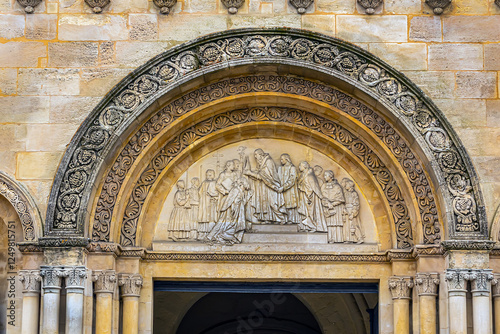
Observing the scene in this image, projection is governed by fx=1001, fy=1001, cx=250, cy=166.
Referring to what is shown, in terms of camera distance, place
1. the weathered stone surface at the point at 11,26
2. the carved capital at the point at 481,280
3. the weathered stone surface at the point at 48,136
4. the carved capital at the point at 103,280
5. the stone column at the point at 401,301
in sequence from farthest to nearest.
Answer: the weathered stone surface at the point at 11,26, the stone column at the point at 401,301, the weathered stone surface at the point at 48,136, the carved capital at the point at 103,280, the carved capital at the point at 481,280

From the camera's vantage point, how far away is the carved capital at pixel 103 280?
→ 45.7 ft

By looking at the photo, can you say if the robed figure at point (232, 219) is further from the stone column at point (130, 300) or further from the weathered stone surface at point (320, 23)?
the weathered stone surface at point (320, 23)

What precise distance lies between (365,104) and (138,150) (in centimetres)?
336

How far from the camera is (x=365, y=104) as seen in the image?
14.5m

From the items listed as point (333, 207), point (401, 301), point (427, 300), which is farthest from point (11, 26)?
point (427, 300)

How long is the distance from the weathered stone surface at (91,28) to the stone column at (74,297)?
11.0 feet

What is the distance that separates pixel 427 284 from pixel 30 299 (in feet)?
18.0

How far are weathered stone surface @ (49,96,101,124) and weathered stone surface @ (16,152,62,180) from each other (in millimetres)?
522

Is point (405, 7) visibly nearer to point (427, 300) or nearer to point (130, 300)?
point (427, 300)

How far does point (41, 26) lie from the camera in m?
14.4

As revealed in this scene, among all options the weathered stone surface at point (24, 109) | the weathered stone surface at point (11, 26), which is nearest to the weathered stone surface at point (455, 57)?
the weathered stone surface at point (24, 109)

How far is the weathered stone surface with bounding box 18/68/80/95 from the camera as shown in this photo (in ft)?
46.7

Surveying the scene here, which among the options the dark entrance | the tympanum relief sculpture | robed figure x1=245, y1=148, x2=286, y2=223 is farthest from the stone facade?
the dark entrance

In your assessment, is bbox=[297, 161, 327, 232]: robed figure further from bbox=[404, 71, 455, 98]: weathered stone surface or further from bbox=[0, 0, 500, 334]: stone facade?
bbox=[404, 71, 455, 98]: weathered stone surface
